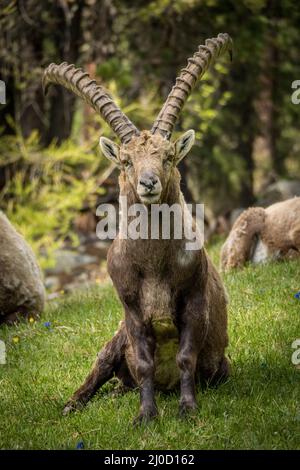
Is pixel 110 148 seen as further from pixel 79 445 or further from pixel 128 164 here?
pixel 79 445

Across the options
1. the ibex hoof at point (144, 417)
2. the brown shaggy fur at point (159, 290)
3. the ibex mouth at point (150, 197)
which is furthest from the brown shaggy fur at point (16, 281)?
the ibex mouth at point (150, 197)

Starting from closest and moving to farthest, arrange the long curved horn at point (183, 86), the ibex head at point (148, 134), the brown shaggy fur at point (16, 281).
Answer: the ibex head at point (148, 134)
the long curved horn at point (183, 86)
the brown shaggy fur at point (16, 281)

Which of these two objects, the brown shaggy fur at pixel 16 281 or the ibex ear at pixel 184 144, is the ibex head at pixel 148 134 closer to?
the ibex ear at pixel 184 144

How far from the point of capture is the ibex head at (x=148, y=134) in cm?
577

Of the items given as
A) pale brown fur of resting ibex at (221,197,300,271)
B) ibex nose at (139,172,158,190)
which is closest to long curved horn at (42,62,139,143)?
ibex nose at (139,172,158,190)

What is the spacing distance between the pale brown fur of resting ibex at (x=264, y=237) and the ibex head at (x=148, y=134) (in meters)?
4.12

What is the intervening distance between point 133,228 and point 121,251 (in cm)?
21

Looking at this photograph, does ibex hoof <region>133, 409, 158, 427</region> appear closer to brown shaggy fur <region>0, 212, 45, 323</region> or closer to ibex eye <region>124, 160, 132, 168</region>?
ibex eye <region>124, 160, 132, 168</region>

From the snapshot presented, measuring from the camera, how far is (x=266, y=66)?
2192 centimetres

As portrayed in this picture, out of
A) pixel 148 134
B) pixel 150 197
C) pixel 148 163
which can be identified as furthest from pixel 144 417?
pixel 148 134

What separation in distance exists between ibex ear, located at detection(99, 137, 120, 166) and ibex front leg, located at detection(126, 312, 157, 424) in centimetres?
130

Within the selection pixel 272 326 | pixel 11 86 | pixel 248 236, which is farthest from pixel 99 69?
pixel 272 326

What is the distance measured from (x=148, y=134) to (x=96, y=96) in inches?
30.8

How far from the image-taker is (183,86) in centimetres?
652
